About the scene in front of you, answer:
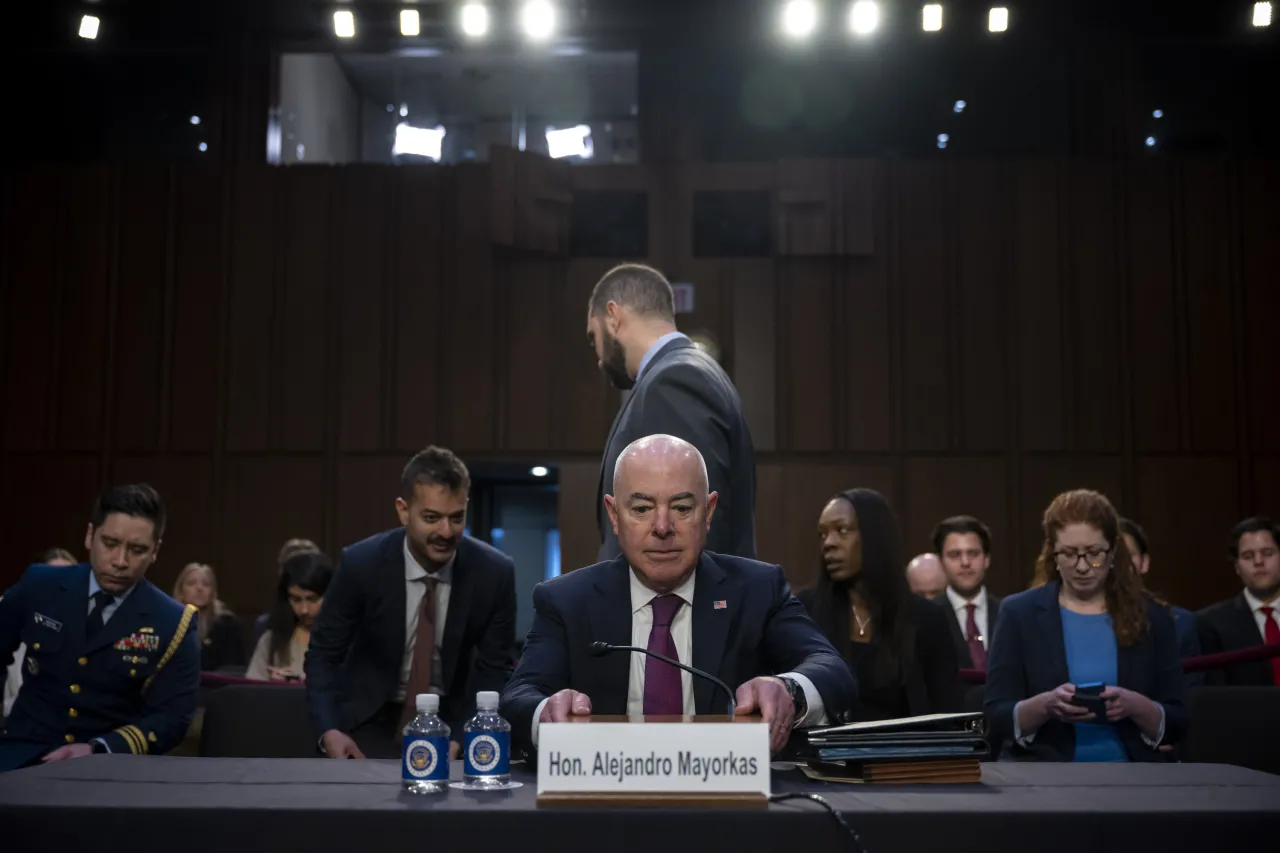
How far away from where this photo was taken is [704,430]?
8.52ft

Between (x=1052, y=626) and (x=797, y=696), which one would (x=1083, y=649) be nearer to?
(x=1052, y=626)

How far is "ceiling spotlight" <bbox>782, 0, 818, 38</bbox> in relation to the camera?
26.6 ft

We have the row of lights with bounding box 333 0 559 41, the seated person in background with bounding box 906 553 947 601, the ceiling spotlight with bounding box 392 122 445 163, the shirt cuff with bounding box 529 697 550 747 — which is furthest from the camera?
the ceiling spotlight with bounding box 392 122 445 163

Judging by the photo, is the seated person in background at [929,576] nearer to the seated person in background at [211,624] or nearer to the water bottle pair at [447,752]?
the seated person in background at [211,624]

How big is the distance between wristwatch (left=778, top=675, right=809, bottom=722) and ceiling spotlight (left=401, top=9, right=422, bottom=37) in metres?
7.63

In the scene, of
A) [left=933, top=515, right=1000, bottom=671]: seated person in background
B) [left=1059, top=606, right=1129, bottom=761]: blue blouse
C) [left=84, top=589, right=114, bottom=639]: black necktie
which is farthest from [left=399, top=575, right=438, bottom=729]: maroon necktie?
[left=933, top=515, right=1000, bottom=671]: seated person in background

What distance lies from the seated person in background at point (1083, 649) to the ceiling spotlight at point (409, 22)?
6702 millimetres

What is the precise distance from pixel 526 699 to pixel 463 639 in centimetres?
142

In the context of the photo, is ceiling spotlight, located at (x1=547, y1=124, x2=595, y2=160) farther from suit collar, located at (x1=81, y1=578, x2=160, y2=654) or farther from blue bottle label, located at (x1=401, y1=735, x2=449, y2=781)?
blue bottle label, located at (x1=401, y1=735, x2=449, y2=781)

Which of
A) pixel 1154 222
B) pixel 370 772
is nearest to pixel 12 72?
pixel 1154 222

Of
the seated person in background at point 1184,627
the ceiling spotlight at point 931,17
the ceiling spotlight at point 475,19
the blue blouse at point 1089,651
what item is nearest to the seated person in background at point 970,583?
the seated person in background at point 1184,627

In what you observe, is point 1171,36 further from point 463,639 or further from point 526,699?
point 526,699

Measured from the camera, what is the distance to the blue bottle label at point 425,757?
1586mm

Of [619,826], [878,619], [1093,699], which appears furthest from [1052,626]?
[619,826]
